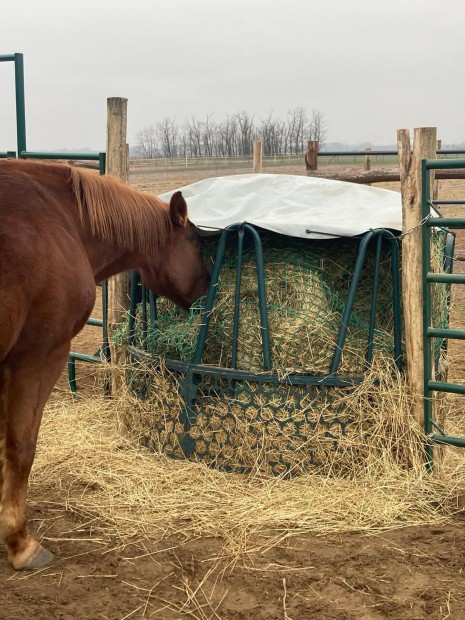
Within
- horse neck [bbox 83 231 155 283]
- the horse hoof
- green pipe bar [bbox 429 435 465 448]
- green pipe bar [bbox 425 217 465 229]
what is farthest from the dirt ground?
green pipe bar [bbox 425 217 465 229]

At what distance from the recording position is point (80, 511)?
11.3ft

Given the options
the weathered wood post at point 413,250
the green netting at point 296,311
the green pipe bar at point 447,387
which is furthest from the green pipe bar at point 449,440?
the green netting at point 296,311

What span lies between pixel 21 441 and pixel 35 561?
1.68ft

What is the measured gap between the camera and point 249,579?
2.75 meters

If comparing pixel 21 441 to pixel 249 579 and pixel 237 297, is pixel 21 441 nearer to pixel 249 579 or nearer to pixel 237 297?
pixel 249 579

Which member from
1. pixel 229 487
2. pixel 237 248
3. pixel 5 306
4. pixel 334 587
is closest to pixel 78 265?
pixel 5 306

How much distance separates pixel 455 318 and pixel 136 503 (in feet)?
17.6

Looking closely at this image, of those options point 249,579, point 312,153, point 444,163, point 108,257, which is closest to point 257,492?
point 249,579

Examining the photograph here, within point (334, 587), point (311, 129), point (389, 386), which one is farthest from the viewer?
point (311, 129)

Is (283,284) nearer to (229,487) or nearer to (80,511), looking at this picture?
(229,487)

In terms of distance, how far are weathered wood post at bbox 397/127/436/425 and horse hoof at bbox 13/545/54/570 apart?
6.67 feet

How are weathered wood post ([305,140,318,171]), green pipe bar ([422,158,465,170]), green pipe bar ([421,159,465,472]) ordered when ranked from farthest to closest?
weathered wood post ([305,140,318,171]) → green pipe bar ([421,159,465,472]) → green pipe bar ([422,158,465,170])

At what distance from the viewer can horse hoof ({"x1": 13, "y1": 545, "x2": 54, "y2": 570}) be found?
2.88 metres

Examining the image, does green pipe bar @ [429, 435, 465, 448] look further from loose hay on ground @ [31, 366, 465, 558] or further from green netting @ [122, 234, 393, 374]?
green netting @ [122, 234, 393, 374]
